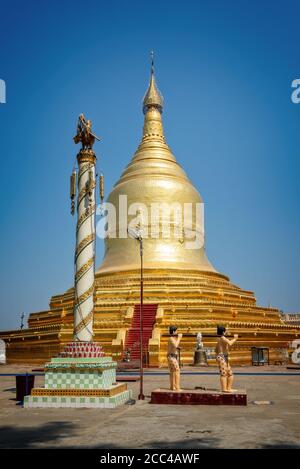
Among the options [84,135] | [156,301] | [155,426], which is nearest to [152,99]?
[156,301]

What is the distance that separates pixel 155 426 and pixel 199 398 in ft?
9.92

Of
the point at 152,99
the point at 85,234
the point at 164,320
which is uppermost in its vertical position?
the point at 152,99

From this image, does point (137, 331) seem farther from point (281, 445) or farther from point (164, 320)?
point (281, 445)

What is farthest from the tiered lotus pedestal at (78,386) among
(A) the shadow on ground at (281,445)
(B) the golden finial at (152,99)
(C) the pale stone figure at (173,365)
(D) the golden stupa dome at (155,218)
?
(B) the golden finial at (152,99)

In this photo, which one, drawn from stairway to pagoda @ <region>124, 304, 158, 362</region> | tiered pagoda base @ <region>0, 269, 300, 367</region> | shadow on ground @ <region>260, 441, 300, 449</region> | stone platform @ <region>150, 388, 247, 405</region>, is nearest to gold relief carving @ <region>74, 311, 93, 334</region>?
stone platform @ <region>150, 388, 247, 405</region>

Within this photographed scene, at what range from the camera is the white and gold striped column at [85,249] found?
43.4 ft

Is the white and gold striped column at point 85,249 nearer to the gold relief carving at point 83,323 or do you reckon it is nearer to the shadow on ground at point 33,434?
the gold relief carving at point 83,323

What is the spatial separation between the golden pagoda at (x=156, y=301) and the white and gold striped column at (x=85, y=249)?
7818mm

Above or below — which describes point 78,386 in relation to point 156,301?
below

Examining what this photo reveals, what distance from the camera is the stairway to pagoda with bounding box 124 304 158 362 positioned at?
83.0ft

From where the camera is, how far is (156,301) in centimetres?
2855

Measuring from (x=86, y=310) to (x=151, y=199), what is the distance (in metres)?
23.4
